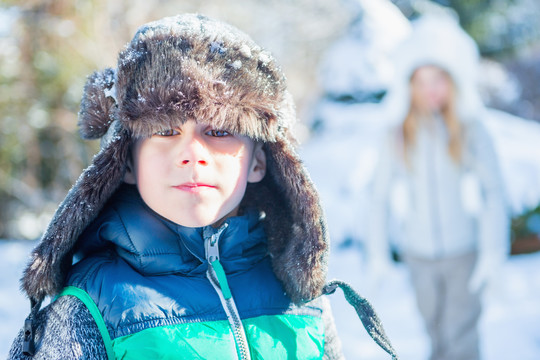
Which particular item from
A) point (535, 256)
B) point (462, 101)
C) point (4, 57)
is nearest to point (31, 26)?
point (4, 57)

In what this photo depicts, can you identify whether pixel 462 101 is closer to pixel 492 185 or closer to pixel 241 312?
pixel 492 185

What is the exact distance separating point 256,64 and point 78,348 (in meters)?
0.80

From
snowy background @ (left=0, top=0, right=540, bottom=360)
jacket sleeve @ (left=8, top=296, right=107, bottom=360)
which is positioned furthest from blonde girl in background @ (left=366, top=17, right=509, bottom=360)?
jacket sleeve @ (left=8, top=296, right=107, bottom=360)

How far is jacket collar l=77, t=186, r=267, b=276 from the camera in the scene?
1.27 metres

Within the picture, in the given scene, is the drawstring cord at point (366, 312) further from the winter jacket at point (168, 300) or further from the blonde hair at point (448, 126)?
the blonde hair at point (448, 126)

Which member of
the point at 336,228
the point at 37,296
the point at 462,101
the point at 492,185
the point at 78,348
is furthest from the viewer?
the point at 336,228

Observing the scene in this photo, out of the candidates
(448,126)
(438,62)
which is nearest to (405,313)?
(448,126)

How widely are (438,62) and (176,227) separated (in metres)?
2.77

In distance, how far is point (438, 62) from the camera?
3508mm

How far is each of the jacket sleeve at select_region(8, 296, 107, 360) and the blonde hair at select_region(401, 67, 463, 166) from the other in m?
2.80

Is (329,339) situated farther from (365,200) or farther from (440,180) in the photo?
(365,200)

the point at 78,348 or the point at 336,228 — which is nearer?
the point at 78,348

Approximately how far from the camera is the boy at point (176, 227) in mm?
1179

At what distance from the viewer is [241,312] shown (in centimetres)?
129
